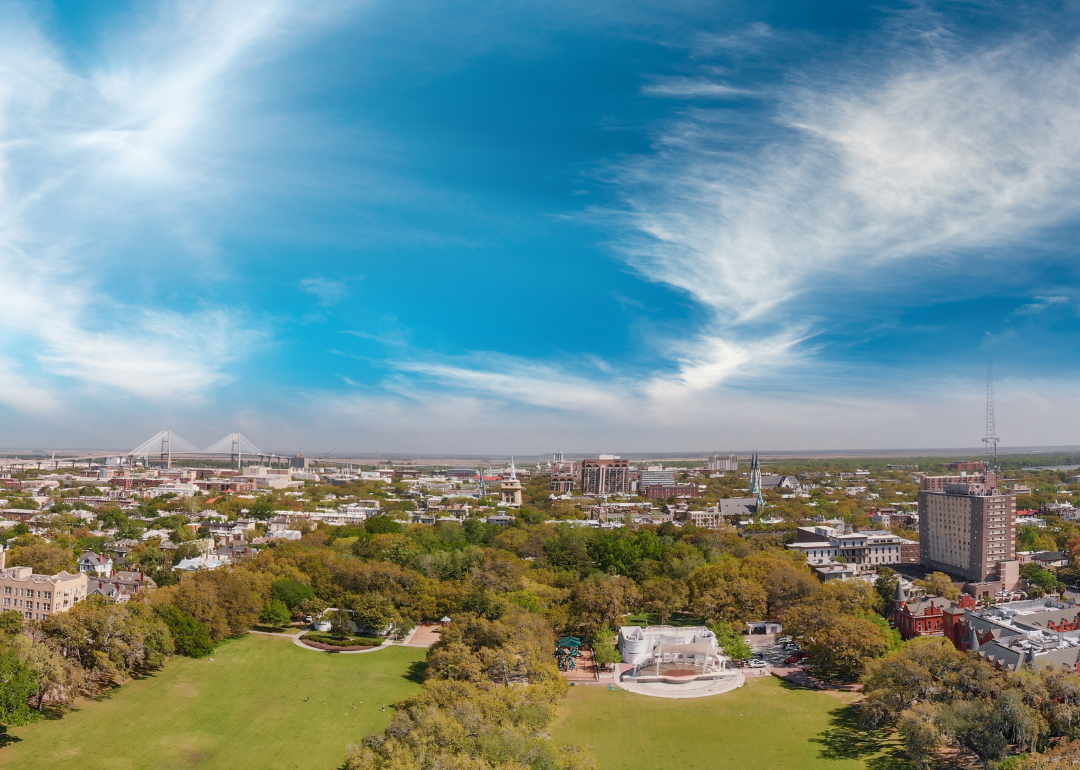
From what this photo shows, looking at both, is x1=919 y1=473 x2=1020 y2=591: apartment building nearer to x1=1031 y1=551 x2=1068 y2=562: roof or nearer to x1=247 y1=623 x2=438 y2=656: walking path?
x1=1031 y1=551 x2=1068 y2=562: roof

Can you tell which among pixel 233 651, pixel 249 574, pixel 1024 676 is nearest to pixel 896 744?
pixel 1024 676

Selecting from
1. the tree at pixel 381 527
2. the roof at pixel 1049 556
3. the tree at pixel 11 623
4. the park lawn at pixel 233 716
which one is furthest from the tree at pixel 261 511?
the roof at pixel 1049 556

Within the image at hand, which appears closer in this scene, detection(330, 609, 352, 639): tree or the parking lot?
the parking lot

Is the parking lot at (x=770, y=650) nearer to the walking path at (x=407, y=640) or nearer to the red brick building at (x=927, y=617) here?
the red brick building at (x=927, y=617)

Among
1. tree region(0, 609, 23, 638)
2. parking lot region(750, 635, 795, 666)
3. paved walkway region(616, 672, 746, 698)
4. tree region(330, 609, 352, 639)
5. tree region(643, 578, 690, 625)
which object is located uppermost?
tree region(0, 609, 23, 638)

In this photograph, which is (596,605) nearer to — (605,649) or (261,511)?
(605,649)

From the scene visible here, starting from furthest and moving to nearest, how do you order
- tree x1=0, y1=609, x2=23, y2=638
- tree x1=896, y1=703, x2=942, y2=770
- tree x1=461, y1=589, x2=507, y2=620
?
tree x1=461, y1=589, x2=507, y2=620, tree x1=0, y1=609, x2=23, y2=638, tree x1=896, y1=703, x2=942, y2=770

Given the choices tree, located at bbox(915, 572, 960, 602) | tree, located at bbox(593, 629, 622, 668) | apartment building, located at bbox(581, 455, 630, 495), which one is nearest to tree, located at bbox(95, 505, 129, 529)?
tree, located at bbox(593, 629, 622, 668)
